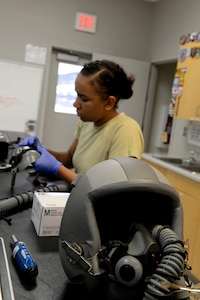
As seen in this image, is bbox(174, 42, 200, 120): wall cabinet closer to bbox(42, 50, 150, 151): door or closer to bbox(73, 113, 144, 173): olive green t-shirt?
bbox(42, 50, 150, 151): door

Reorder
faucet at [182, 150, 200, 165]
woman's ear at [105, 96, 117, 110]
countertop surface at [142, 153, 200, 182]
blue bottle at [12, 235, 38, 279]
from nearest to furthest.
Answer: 1. blue bottle at [12, 235, 38, 279]
2. woman's ear at [105, 96, 117, 110]
3. countertop surface at [142, 153, 200, 182]
4. faucet at [182, 150, 200, 165]

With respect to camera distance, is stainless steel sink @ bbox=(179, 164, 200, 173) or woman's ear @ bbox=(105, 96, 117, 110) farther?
stainless steel sink @ bbox=(179, 164, 200, 173)

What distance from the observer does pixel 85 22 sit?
379cm

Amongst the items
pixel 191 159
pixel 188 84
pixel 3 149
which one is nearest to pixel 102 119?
pixel 3 149

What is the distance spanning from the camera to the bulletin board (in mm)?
3678

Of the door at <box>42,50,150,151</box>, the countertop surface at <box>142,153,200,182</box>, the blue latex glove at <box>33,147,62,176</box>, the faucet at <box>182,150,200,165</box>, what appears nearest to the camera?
the blue latex glove at <box>33,147,62,176</box>

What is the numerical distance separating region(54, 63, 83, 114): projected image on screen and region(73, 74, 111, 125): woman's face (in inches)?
101

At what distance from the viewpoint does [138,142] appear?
144 centimetres

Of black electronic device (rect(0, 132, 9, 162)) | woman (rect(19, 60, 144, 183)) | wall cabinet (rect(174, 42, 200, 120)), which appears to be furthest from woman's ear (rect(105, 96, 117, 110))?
wall cabinet (rect(174, 42, 200, 120))

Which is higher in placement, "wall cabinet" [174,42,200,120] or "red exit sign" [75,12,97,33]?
"red exit sign" [75,12,97,33]

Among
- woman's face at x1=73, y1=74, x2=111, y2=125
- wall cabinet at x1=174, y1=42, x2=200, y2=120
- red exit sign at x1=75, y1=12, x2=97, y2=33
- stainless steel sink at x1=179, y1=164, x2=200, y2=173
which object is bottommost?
stainless steel sink at x1=179, y1=164, x2=200, y2=173

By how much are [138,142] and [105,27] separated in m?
2.88

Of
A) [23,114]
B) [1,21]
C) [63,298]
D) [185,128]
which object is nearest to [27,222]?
[63,298]

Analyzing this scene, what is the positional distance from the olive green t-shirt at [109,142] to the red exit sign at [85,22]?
8.09 feet
